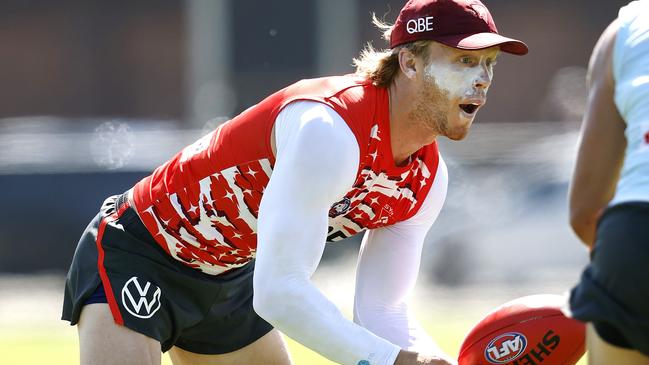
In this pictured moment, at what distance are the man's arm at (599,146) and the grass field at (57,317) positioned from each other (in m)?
4.43

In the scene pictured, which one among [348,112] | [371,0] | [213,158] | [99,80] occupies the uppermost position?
[348,112]

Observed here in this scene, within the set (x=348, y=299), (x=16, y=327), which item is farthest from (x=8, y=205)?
(x=348, y=299)

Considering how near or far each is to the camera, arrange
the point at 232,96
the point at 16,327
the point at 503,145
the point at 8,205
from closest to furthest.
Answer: the point at 16,327 < the point at 8,205 < the point at 503,145 < the point at 232,96

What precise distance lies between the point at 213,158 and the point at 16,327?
591cm

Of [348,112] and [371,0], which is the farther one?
[371,0]

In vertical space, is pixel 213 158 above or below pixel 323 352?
above

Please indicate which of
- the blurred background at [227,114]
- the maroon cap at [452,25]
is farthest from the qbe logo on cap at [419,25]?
the blurred background at [227,114]

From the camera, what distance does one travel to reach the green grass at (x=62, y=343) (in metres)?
7.66

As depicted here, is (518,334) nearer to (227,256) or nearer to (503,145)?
(227,256)

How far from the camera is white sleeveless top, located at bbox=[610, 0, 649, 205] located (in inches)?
111

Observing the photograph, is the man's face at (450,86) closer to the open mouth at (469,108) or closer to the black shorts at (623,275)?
the open mouth at (469,108)

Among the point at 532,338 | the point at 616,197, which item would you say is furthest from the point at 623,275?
the point at 532,338

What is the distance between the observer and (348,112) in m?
3.80

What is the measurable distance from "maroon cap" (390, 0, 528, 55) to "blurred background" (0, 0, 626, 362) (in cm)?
586
